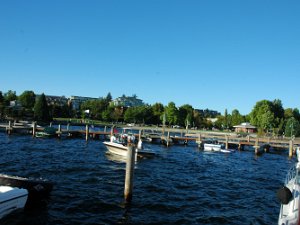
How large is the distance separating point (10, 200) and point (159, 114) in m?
153

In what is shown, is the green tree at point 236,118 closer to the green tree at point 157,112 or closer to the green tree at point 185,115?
the green tree at point 185,115

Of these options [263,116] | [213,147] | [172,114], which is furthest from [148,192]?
[172,114]

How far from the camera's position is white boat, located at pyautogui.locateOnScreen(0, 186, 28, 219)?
14.9 m

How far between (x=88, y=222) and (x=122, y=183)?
8741 mm

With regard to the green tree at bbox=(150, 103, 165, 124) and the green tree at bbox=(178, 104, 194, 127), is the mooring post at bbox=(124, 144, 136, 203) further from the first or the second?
the green tree at bbox=(150, 103, 165, 124)

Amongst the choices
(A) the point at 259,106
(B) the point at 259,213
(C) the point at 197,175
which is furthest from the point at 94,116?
(B) the point at 259,213

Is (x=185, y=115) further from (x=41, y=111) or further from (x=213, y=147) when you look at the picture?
(x=213, y=147)

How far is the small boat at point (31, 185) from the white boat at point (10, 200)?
205 cm

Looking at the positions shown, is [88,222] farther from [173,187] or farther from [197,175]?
[197,175]

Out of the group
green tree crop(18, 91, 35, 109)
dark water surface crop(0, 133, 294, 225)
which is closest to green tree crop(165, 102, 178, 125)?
green tree crop(18, 91, 35, 109)

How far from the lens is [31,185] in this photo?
18.2 metres

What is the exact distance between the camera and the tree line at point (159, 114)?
12757cm

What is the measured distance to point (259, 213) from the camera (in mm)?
19266

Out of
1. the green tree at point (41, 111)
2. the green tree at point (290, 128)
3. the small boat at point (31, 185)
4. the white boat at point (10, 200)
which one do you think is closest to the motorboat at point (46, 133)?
the small boat at point (31, 185)
